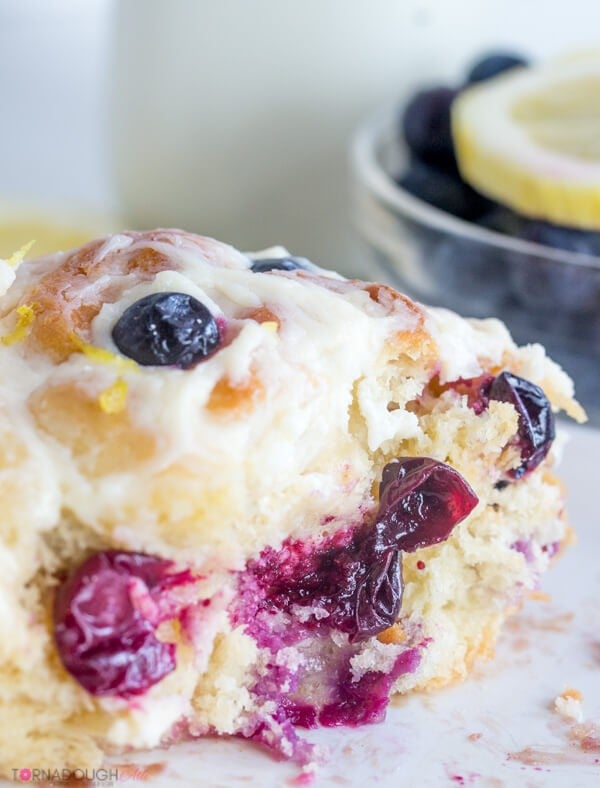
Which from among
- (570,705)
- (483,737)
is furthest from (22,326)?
(570,705)

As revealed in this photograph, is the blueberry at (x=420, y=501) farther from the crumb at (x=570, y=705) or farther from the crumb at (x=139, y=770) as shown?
the crumb at (x=139, y=770)

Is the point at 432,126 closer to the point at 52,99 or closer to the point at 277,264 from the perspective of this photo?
the point at 277,264

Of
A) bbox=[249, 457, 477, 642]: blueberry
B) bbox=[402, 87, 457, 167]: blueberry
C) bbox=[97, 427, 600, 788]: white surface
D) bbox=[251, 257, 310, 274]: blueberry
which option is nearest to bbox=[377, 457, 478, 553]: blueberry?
bbox=[249, 457, 477, 642]: blueberry

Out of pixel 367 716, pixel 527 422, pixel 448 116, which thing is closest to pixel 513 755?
pixel 367 716

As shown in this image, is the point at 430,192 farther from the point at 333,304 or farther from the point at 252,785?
the point at 252,785

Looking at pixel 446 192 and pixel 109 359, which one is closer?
pixel 109 359

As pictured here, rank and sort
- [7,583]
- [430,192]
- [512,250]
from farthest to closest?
1. [430,192]
2. [512,250]
3. [7,583]

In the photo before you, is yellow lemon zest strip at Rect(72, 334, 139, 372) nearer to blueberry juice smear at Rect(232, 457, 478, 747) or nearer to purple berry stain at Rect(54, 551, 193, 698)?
purple berry stain at Rect(54, 551, 193, 698)
